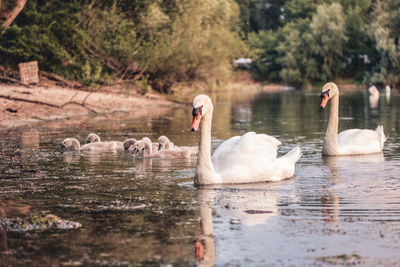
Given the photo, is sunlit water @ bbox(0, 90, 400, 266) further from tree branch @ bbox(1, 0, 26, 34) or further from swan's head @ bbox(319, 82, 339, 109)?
tree branch @ bbox(1, 0, 26, 34)

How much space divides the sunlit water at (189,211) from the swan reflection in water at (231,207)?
0.01m

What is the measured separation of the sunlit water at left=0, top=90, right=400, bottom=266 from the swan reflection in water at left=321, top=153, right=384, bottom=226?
0.02m

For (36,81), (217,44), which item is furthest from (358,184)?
(217,44)

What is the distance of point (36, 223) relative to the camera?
8.65 meters

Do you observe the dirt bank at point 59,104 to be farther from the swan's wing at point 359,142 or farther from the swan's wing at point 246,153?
the swan's wing at point 246,153

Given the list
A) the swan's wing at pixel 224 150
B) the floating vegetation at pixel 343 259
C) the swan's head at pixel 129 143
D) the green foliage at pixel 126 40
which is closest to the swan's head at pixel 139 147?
the swan's head at pixel 129 143

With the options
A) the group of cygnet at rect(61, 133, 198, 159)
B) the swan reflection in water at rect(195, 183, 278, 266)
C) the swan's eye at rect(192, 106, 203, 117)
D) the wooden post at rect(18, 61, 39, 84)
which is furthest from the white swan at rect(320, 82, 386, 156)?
the wooden post at rect(18, 61, 39, 84)

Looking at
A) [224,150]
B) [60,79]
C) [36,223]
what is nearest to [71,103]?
[60,79]

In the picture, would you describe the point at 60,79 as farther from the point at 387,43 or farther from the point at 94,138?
the point at 387,43

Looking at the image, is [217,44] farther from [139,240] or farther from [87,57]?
[139,240]

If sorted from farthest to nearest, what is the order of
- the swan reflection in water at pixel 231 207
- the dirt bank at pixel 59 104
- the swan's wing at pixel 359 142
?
the dirt bank at pixel 59 104, the swan's wing at pixel 359 142, the swan reflection in water at pixel 231 207

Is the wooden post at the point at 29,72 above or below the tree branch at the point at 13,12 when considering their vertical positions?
below

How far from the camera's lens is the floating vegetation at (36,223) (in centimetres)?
848

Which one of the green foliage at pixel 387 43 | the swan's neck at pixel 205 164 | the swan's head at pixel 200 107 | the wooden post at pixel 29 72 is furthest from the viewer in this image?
the green foliage at pixel 387 43
